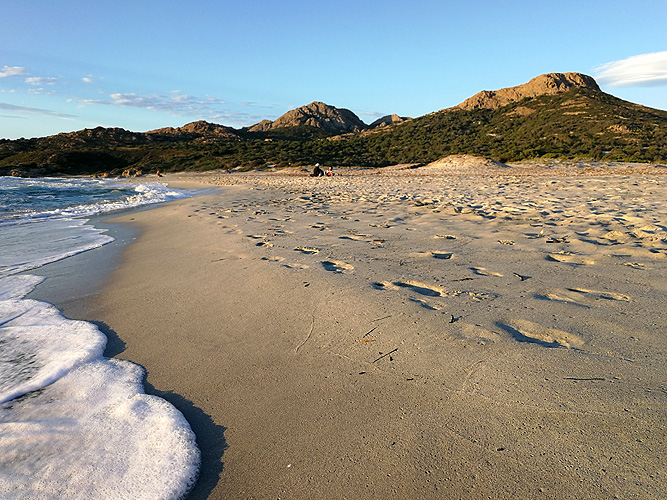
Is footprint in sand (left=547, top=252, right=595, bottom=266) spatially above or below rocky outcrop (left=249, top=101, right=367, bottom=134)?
below

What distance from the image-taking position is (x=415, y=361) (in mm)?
2209

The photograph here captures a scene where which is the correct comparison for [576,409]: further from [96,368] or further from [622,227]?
[622,227]

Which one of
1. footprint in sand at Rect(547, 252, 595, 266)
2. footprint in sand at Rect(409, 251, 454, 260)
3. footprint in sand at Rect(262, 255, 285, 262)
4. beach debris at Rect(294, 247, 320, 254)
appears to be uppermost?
footprint in sand at Rect(547, 252, 595, 266)

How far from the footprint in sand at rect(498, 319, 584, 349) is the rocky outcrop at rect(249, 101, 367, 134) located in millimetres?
81754

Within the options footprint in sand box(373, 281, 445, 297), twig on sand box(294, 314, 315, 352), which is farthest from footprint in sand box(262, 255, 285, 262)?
twig on sand box(294, 314, 315, 352)

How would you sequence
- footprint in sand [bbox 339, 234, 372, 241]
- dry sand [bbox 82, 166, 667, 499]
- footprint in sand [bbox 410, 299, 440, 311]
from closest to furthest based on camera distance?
1. dry sand [bbox 82, 166, 667, 499]
2. footprint in sand [bbox 410, 299, 440, 311]
3. footprint in sand [bbox 339, 234, 372, 241]

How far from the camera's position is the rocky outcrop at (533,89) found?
172ft

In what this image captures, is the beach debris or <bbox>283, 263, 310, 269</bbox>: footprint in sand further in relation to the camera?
the beach debris

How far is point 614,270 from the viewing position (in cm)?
350

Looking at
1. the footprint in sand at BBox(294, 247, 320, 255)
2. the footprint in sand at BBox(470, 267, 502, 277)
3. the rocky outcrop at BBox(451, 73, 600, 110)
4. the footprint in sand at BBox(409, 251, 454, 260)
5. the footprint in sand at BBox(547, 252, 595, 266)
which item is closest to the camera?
the footprint in sand at BBox(470, 267, 502, 277)

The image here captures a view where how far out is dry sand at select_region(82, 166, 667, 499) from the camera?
4.86ft

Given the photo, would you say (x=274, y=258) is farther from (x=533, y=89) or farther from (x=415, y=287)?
(x=533, y=89)

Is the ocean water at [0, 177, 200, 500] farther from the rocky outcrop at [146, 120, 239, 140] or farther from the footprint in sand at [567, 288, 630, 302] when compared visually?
the rocky outcrop at [146, 120, 239, 140]

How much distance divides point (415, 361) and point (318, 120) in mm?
87641
